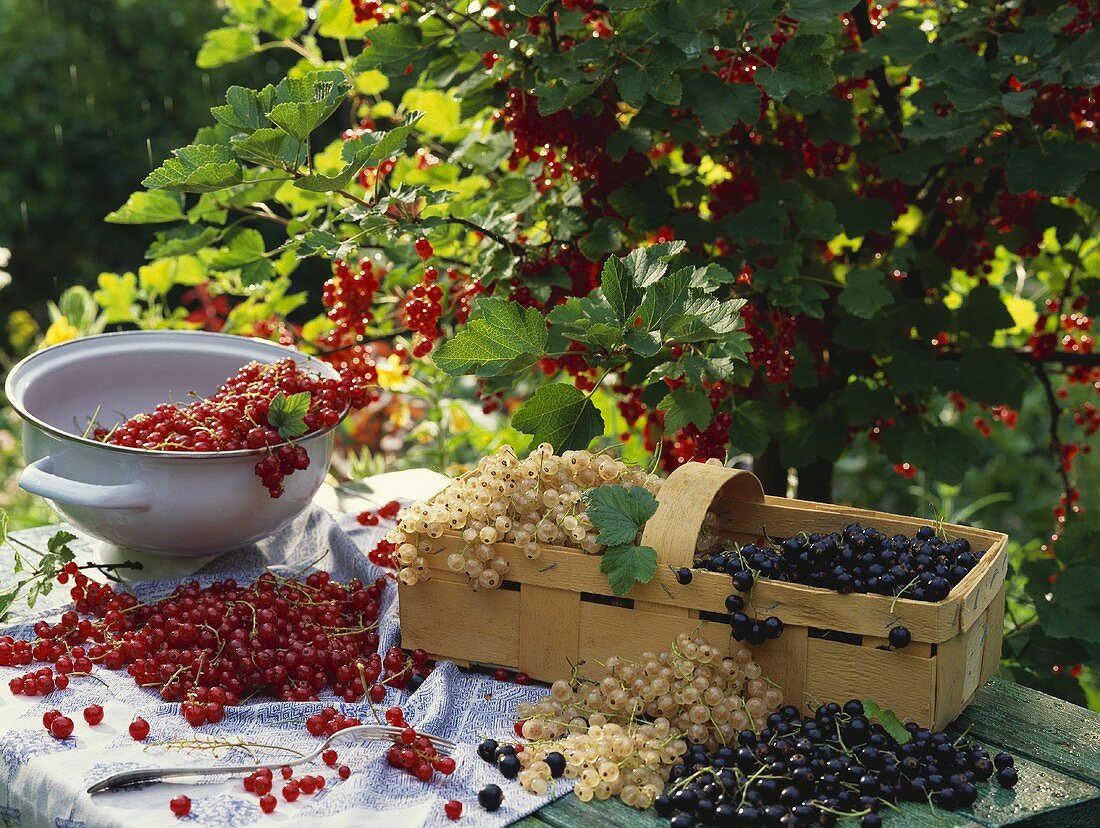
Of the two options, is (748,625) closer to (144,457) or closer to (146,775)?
(146,775)

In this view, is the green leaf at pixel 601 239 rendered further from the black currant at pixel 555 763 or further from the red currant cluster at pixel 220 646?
the black currant at pixel 555 763

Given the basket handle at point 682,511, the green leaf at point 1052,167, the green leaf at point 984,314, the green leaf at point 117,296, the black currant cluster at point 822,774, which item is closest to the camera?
the black currant cluster at point 822,774

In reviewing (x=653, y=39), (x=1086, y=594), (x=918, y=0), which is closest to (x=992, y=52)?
(x=918, y=0)

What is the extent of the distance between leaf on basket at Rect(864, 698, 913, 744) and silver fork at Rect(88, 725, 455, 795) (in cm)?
Answer: 46

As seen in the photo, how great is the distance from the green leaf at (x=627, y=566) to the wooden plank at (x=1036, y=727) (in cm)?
41

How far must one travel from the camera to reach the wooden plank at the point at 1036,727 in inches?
52.9

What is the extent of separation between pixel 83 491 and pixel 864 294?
3.82ft

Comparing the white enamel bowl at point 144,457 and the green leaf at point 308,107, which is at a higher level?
the green leaf at point 308,107

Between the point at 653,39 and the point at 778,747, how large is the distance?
36.3 inches

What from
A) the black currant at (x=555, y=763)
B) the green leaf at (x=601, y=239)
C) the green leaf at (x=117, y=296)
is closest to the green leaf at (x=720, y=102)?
the green leaf at (x=601, y=239)

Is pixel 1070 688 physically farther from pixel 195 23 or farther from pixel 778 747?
pixel 195 23

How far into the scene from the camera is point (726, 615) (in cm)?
139

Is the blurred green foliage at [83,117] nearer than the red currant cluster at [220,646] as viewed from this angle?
No

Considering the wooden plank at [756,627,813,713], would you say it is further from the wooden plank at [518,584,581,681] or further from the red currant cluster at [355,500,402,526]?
the red currant cluster at [355,500,402,526]
